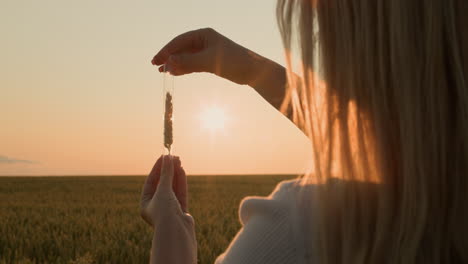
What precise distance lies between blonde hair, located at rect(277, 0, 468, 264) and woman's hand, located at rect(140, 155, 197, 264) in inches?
23.7

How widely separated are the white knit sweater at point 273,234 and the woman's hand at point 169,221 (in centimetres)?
53

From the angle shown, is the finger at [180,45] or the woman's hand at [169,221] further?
the finger at [180,45]

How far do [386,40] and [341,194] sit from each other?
29 centimetres

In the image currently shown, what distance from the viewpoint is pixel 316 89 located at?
999 millimetres

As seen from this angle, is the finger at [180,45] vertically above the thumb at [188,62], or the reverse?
the finger at [180,45]

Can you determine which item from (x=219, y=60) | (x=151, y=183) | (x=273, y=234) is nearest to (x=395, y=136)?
(x=273, y=234)

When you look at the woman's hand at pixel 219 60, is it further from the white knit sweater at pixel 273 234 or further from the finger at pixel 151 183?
the white knit sweater at pixel 273 234

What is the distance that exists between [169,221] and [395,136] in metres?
0.74

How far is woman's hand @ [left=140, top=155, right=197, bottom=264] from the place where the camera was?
140 cm

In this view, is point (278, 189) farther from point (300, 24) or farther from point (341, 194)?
point (300, 24)

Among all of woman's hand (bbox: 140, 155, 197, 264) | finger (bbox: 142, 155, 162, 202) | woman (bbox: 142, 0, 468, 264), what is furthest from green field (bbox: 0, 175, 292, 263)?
woman (bbox: 142, 0, 468, 264)

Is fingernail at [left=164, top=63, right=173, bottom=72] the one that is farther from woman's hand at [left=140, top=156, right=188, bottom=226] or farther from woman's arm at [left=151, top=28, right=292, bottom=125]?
woman's hand at [left=140, top=156, right=188, bottom=226]

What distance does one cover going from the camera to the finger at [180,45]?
168 cm

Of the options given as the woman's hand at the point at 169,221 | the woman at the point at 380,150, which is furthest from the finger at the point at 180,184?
the woman at the point at 380,150
